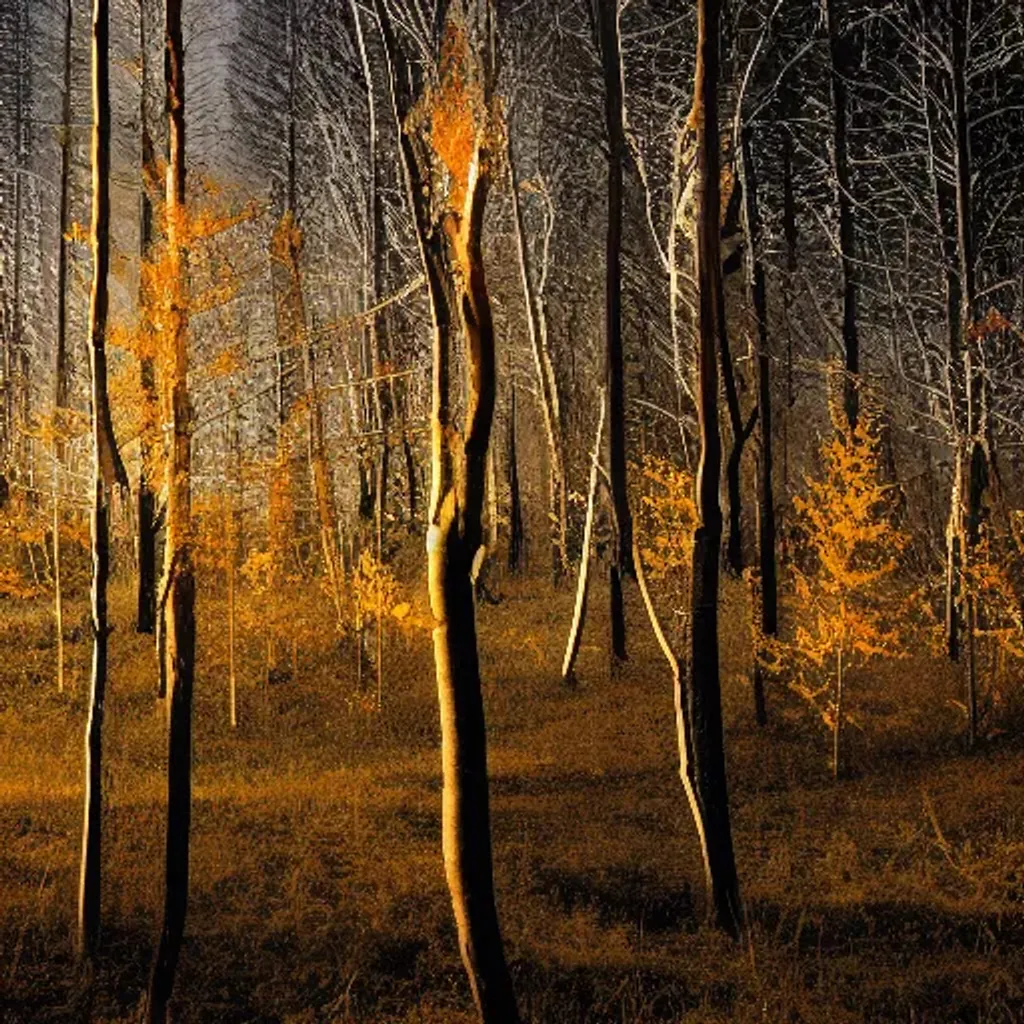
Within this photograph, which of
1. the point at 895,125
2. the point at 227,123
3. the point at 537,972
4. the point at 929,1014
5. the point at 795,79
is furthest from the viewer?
the point at 227,123

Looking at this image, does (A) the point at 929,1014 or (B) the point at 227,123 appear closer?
(A) the point at 929,1014

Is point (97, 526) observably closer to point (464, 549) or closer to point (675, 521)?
point (464, 549)

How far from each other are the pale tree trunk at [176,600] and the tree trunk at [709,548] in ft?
13.6

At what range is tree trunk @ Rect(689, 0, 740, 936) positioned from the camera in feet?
28.0

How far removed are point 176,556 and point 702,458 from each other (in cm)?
439

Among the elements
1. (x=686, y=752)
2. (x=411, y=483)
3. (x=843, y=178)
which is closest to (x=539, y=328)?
(x=411, y=483)

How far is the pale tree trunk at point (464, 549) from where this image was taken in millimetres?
6031

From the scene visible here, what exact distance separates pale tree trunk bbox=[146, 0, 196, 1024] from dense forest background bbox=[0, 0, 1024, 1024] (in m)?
0.04

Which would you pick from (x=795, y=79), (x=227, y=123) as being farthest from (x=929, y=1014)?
(x=227, y=123)

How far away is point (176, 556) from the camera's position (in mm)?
7977

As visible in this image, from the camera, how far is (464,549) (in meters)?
6.14

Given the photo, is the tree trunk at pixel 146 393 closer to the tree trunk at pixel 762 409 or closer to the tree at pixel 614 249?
the tree at pixel 614 249

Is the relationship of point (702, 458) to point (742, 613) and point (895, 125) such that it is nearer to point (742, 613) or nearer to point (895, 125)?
point (895, 125)

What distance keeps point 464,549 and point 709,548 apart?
3356 millimetres
